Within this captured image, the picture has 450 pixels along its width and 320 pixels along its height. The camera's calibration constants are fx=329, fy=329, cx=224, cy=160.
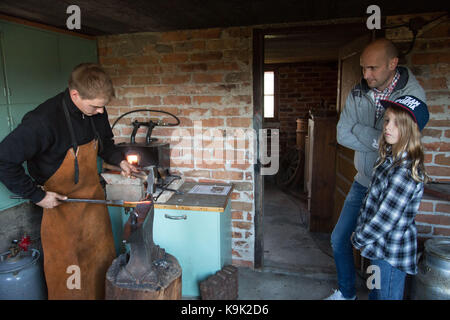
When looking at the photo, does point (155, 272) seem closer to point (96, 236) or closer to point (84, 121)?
point (96, 236)

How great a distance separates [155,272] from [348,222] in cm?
137

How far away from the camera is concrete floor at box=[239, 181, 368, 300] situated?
2.82 meters

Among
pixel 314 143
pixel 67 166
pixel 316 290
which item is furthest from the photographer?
pixel 314 143

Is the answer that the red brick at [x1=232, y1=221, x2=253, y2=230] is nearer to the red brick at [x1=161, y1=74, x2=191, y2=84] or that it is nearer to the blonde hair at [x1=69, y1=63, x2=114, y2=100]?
the red brick at [x1=161, y1=74, x2=191, y2=84]

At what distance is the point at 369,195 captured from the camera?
196 centimetres

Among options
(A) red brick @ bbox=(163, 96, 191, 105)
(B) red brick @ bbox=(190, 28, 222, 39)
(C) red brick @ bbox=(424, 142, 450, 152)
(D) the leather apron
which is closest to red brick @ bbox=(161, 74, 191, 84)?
(A) red brick @ bbox=(163, 96, 191, 105)

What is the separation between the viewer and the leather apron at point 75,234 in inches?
85.2

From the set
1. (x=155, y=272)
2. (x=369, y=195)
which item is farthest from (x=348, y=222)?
(x=155, y=272)

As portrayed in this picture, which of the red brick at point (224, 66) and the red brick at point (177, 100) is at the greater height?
the red brick at point (224, 66)

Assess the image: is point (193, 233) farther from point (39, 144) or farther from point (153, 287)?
point (39, 144)

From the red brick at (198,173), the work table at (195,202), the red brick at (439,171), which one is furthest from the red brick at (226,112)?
the red brick at (439,171)

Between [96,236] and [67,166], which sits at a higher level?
[67,166]

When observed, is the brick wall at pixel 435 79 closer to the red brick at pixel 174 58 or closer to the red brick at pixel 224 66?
the red brick at pixel 224 66

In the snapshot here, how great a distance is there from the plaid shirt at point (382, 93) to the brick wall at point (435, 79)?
533 mm
